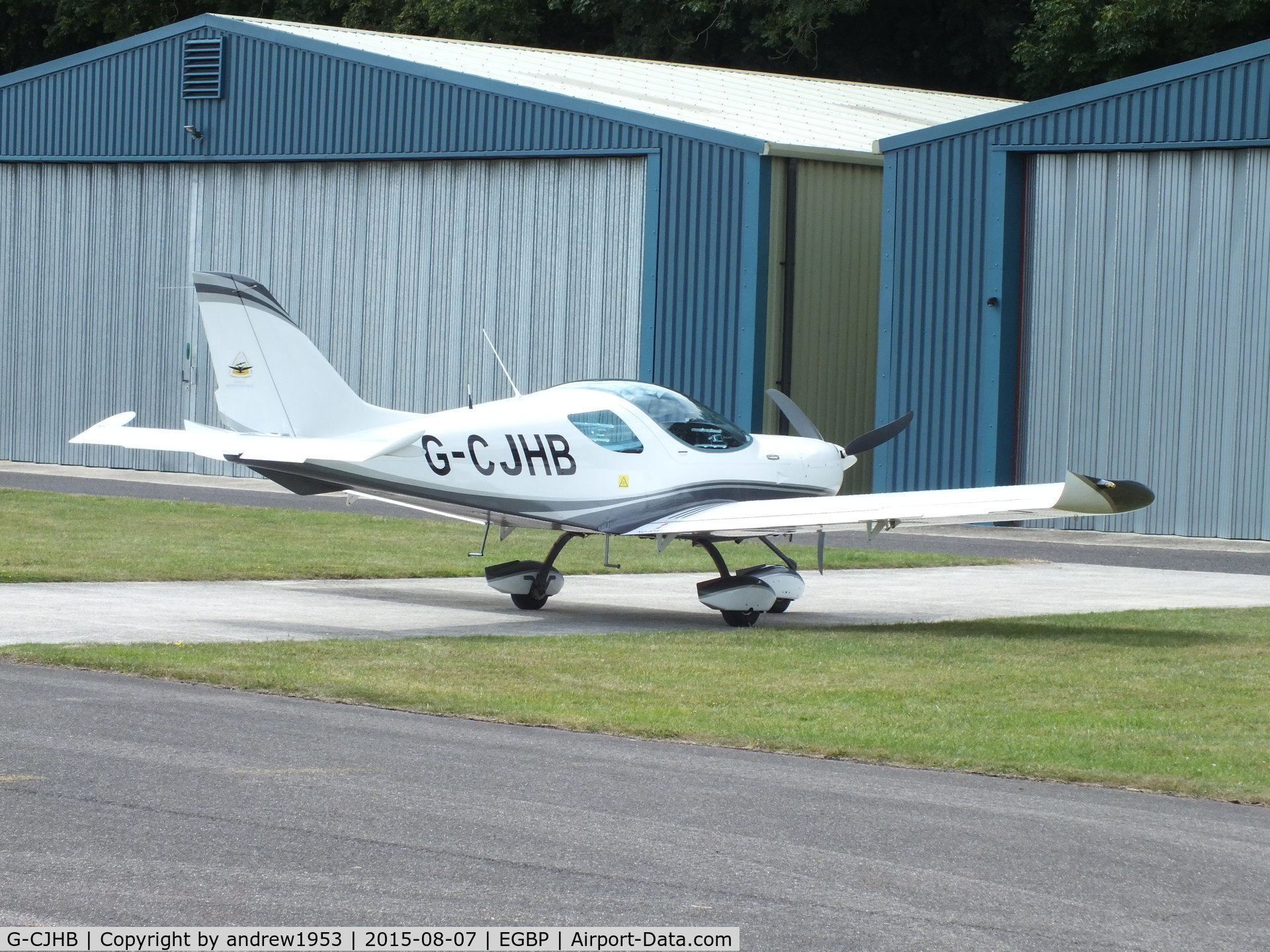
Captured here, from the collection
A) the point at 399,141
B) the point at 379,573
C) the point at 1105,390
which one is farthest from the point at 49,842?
the point at 399,141

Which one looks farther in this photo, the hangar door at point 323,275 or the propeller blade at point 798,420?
the hangar door at point 323,275

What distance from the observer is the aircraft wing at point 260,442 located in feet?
50.8

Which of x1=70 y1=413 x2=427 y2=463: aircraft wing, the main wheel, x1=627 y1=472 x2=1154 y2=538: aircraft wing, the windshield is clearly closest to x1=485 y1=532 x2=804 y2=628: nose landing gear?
the main wheel

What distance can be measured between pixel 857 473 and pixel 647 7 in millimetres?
22458

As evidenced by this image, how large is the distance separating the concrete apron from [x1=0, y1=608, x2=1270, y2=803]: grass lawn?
3.24 feet

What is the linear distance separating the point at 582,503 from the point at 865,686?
14.6 feet

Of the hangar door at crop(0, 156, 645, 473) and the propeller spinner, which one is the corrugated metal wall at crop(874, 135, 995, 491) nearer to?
the hangar door at crop(0, 156, 645, 473)

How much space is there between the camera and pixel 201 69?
35656 millimetres

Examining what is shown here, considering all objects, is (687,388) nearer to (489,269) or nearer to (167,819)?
(489,269)

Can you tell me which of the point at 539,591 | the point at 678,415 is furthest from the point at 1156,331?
the point at 539,591

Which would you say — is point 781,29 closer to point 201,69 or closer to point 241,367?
point 201,69

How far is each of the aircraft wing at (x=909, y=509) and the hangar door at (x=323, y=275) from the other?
1552cm

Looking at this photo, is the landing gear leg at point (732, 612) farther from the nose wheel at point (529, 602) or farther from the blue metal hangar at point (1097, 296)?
the blue metal hangar at point (1097, 296)
